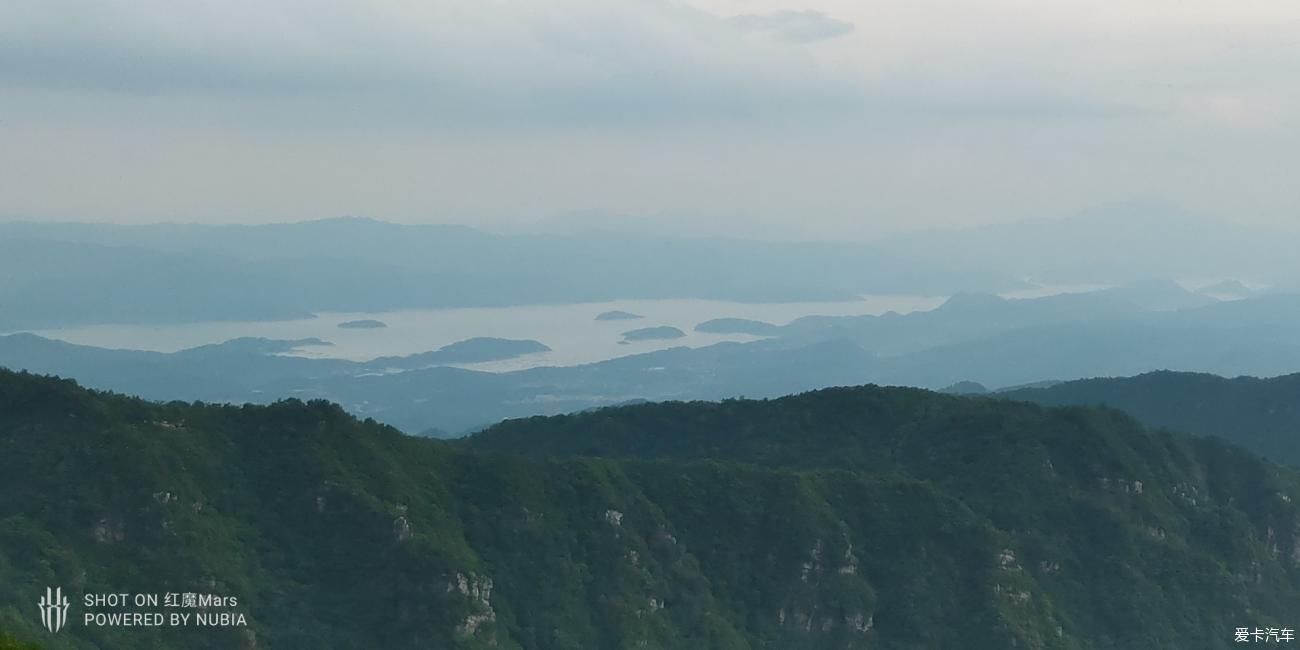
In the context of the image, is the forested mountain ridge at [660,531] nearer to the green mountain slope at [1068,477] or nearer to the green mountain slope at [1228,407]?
the green mountain slope at [1068,477]

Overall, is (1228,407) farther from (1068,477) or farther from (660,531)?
(660,531)

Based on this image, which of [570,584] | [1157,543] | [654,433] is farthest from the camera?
[654,433]

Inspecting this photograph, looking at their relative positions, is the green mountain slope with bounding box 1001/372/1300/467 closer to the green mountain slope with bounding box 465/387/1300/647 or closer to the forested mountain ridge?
the green mountain slope with bounding box 465/387/1300/647

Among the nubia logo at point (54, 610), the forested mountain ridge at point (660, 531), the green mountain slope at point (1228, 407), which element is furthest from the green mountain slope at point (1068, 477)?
the nubia logo at point (54, 610)

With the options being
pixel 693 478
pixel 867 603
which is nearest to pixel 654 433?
pixel 693 478

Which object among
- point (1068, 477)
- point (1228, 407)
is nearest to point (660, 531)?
point (1068, 477)

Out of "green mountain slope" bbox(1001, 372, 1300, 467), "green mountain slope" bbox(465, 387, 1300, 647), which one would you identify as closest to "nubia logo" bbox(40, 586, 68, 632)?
"green mountain slope" bbox(465, 387, 1300, 647)

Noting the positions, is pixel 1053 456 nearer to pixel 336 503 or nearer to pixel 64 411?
pixel 336 503
